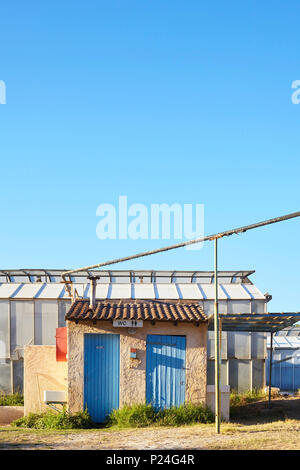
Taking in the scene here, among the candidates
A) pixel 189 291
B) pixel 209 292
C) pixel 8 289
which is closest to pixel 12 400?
pixel 8 289

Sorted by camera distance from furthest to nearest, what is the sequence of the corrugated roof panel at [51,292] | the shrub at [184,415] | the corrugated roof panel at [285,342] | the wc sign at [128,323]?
the corrugated roof panel at [285,342] < the corrugated roof panel at [51,292] < the wc sign at [128,323] < the shrub at [184,415]

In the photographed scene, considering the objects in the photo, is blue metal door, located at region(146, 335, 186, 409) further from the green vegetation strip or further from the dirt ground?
the dirt ground

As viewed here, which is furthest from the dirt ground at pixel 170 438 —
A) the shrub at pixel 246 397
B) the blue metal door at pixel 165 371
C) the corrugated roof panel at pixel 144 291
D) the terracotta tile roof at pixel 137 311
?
the corrugated roof panel at pixel 144 291

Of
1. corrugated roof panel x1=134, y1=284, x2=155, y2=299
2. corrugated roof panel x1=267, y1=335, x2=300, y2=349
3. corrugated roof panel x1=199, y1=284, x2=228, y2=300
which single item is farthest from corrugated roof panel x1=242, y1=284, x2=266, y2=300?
corrugated roof panel x1=134, y1=284, x2=155, y2=299

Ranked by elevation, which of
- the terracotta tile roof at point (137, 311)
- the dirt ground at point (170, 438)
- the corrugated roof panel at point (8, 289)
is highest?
the corrugated roof panel at point (8, 289)

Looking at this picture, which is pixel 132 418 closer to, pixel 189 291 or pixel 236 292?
pixel 189 291

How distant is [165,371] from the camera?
15367mm

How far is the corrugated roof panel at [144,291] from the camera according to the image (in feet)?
74.6

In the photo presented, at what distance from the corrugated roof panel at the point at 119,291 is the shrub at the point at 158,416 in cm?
800

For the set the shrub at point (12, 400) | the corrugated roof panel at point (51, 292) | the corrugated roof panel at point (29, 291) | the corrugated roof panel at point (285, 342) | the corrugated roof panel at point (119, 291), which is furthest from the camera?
the corrugated roof panel at point (285, 342)

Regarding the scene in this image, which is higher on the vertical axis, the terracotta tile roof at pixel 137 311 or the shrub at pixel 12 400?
the terracotta tile roof at pixel 137 311

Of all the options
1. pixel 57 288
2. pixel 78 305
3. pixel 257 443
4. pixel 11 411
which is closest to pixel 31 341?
pixel 57 288

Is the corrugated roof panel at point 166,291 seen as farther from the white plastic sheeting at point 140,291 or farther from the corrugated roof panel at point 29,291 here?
the corrugated roof panel at point 29,291

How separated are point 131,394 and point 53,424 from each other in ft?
7.32
